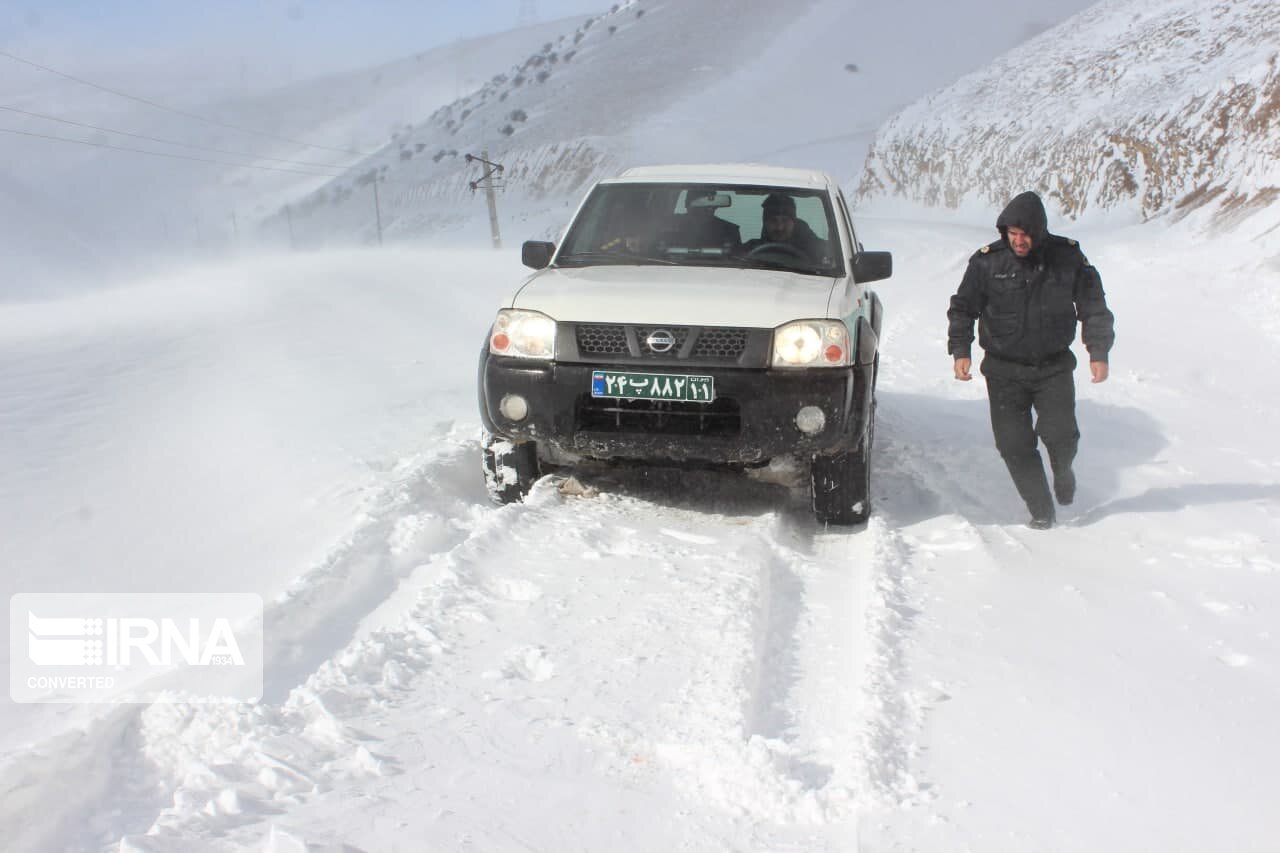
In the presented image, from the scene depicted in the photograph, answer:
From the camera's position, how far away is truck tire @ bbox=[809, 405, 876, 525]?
491 cm

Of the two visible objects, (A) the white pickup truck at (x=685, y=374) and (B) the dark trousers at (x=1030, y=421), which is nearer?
(A) the white pickup truck at (x=685, y=374)

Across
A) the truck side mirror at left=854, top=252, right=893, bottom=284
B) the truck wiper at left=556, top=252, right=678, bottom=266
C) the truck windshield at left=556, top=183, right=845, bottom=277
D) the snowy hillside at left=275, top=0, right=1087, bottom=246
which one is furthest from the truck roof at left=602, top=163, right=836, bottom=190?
the snowy hillside at left=275, top=0, right=1087, bottom=246

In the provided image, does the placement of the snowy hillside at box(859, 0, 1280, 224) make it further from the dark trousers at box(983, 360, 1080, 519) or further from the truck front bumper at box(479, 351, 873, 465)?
the truck front bumper at box(479, 351, 873, 465)

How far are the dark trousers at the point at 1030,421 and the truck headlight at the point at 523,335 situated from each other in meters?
2.12

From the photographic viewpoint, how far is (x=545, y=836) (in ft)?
8.41

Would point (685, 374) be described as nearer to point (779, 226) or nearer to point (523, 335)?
point (523, 335)

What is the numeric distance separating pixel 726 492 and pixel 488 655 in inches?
93.1

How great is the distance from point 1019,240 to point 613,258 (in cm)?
198

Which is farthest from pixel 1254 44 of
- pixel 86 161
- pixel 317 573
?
pixel 86 161

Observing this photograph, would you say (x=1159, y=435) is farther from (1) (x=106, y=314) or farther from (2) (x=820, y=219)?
(1) (x=106, y=314)

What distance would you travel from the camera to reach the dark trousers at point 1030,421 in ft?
16.6

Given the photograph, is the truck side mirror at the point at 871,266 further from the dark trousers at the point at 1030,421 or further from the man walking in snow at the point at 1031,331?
the dark trousers at the point at 1030,421

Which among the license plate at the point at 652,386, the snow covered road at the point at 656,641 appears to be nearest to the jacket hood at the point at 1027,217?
the snow covered road at the point at 656,641

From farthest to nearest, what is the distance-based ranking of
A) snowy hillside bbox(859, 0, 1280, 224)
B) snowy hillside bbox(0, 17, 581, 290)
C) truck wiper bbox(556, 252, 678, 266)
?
snowy hillside bbox(0, 17, 581, 290) < snowy hillside bbox(859, 0, 1280, 224) < truck wiper bbox(556, 252, 678, 266)
